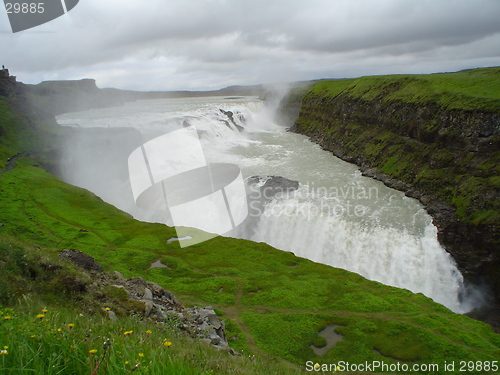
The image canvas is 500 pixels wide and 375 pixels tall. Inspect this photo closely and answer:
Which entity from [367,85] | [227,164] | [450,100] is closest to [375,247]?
[450,100]

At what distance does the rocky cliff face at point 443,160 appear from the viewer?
95.4 feet

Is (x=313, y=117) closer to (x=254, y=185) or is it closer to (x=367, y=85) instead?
(x=367, y=85)

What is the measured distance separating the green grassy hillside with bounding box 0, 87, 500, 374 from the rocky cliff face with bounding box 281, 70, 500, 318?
1096cm

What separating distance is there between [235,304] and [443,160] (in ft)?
101

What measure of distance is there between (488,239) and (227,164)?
35.3 meters

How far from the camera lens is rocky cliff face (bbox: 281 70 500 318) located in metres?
29.1

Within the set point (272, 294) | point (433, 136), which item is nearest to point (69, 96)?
point (433, 136)

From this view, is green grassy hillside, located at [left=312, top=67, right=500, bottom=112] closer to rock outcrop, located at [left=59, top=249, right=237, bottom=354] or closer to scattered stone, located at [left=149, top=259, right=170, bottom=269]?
scattered stone, located at [left=149, top=259, right=170, bottom=269]

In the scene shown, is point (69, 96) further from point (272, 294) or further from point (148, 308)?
point (148, 308)

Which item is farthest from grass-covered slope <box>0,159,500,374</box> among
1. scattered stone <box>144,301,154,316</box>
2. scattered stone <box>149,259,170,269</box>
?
scattered stone <box>144,301,154,316</box>

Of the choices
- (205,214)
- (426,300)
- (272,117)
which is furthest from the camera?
(272,117)

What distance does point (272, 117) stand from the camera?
108 meters

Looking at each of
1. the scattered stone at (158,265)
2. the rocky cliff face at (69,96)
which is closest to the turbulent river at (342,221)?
the scattered stone at (158,265)

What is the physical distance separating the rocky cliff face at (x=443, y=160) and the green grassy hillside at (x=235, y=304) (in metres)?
11.0
